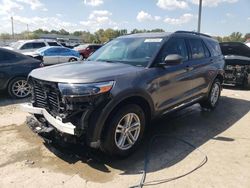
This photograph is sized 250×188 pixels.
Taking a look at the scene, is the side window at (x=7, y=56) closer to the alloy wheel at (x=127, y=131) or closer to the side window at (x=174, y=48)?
the side window at (x=174, y=48)

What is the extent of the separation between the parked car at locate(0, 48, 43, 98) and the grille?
3.82 metres

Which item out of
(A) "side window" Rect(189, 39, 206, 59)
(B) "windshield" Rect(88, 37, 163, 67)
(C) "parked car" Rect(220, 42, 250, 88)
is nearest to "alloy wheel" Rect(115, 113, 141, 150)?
(B) "windshield" Rect(88, 37, 163, 67)

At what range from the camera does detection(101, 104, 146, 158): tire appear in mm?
3802

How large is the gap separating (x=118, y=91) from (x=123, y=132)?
661mm

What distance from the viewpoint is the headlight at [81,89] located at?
3551 millimetres

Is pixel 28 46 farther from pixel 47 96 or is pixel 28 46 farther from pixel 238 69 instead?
pixel 47 96

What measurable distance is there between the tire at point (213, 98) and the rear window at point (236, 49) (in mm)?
4185

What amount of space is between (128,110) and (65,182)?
128cm

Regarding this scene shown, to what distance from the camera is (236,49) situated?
1069 cm

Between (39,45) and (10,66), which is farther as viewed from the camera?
(39,45)

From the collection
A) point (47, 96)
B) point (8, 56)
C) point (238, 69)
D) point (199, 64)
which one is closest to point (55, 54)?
point (8, 56)

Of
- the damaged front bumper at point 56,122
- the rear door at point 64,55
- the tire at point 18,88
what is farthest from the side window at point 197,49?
the rear door at point 64,55

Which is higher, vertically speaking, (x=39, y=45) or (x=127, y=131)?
(x=39, y=45)

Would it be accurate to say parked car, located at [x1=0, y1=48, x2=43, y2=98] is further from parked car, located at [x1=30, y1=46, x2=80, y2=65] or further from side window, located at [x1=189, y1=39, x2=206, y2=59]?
parked car, located at [x1=30, y1=46, x2=80, y2=65]
